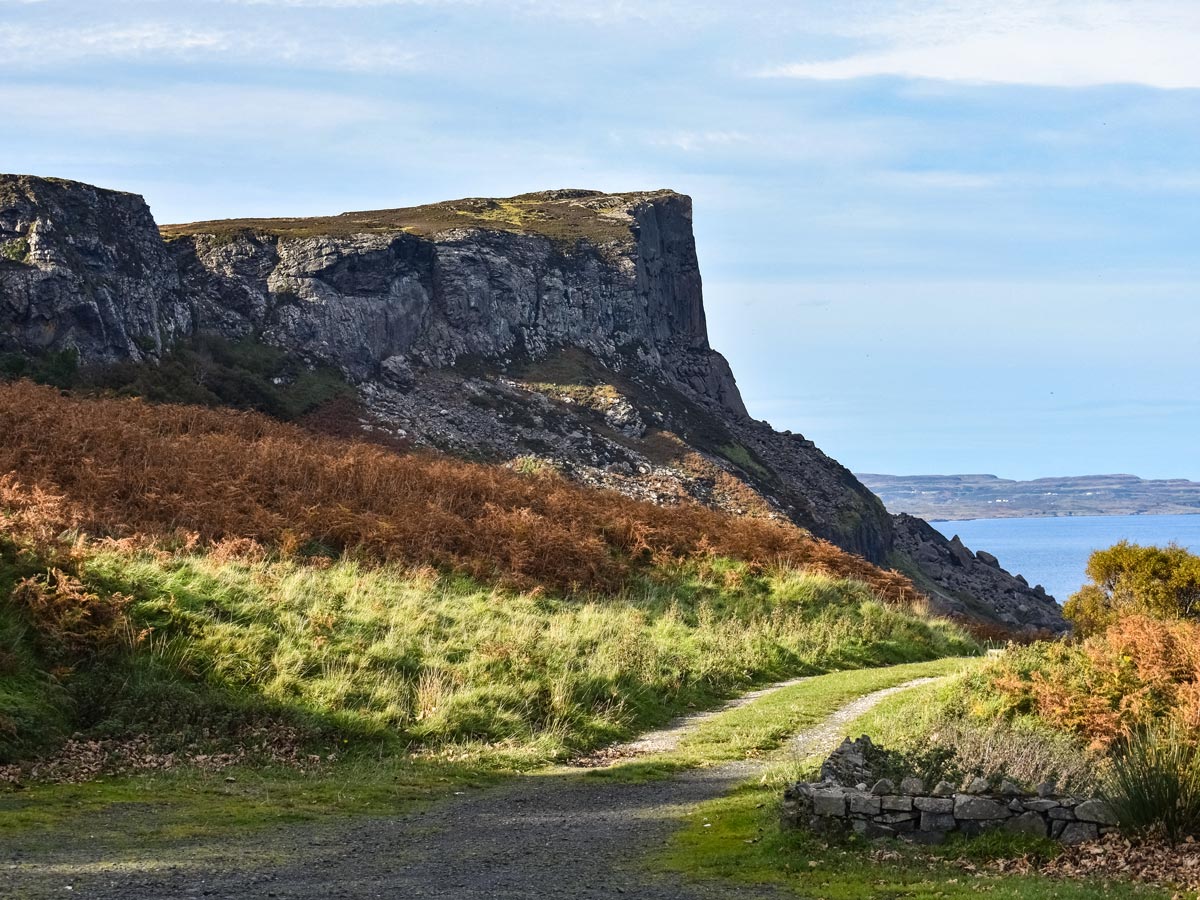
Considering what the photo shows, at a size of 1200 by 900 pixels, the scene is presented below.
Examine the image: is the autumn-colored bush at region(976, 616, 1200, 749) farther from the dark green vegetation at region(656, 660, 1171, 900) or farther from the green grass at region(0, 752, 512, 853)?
the green grass at region(0, 752, 512, 853)

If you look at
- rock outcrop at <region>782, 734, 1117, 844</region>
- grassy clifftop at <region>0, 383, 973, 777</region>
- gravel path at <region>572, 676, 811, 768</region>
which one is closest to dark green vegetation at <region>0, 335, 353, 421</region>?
grassy clifftop at <region>0, 383, 973, 777</region>

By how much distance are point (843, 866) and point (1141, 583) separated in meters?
42.6

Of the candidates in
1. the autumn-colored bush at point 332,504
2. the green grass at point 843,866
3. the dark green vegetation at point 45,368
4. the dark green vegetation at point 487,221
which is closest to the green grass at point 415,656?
the autumn-colored bush at point 332,504

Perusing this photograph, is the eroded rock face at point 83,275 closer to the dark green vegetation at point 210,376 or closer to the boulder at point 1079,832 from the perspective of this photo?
the dark green vegetation at point 210,376

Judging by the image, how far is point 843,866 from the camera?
11.8 meters

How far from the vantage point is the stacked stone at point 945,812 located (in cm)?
1221

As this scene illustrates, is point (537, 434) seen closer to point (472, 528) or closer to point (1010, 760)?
point (472, 528)

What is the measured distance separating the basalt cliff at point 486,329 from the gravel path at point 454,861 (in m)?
38.1

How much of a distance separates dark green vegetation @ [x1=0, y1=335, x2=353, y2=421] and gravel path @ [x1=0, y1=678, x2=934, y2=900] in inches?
1283

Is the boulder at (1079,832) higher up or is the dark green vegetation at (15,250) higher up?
the dark green vegetation at (15,250)

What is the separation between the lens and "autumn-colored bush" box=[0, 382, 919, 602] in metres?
27.3

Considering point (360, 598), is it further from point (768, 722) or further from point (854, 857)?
point (854, 857)

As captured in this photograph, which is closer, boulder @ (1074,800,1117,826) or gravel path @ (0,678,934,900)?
gravel path @ (0,678,934,900)

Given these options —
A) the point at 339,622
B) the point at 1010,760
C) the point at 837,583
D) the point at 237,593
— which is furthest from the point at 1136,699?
the point at 837,583
